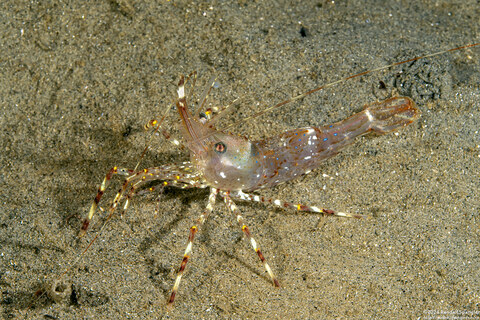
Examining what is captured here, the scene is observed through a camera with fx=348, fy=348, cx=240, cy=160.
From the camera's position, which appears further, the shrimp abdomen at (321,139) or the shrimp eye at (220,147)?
the shrimp abdomen at (321,139)

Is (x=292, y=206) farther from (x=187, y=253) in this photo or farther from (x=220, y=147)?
(x=187, y=253)

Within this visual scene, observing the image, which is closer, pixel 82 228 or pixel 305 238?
pixel 82 228

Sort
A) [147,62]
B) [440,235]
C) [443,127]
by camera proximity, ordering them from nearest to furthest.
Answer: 1. [440,235]
2. [443,127]
3. [147,62]

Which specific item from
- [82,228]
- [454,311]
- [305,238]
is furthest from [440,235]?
[82,228]

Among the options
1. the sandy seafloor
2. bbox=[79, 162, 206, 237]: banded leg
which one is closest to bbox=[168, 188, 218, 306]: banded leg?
the sandy seafloor

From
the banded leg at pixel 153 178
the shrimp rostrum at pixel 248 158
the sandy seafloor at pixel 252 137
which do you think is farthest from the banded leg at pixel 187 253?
the banded leg at pixel 153 178

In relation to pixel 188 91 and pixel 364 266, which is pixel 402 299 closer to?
pixel 364 266

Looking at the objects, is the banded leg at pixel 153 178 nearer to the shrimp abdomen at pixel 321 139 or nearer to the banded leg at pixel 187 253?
the banded leg at pixel 187 253

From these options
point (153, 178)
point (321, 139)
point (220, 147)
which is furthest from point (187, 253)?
point (321, 139)
